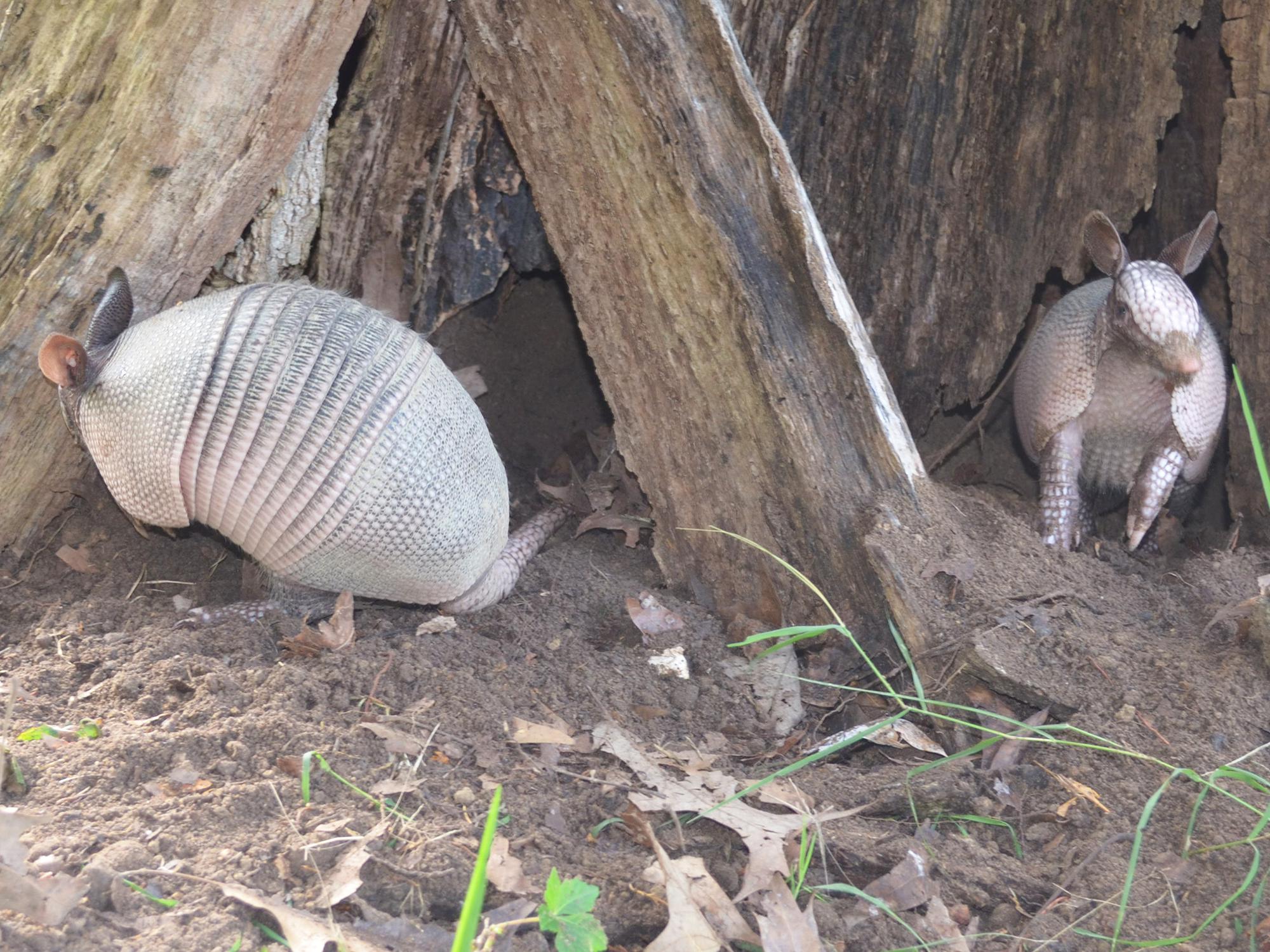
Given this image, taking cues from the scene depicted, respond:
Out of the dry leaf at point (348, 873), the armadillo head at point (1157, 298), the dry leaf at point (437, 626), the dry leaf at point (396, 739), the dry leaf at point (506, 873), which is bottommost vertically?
the dry leaf at point (437, 626)

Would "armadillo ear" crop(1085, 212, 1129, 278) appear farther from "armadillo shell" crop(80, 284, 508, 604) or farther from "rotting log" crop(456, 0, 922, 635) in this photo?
"armadillo shell" crop(80, 284, 508, 604)

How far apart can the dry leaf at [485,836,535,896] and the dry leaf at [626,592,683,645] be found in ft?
3.78

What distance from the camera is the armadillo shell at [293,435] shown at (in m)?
3.19

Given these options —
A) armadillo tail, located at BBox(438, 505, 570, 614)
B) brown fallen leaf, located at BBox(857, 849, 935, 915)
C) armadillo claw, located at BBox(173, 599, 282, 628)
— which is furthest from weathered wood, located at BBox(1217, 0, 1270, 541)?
armadillo claw, located at BBox(173, 599, 282, 628)

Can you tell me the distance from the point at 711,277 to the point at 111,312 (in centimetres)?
187

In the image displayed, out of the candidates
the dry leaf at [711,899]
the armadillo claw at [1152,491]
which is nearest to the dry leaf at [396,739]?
the dry leaf at [711,899]

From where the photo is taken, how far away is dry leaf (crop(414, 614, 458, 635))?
3293mm

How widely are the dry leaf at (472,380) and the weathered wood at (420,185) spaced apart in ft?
1.23

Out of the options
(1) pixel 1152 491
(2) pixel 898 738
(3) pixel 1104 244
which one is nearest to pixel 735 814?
(2) pixel 898 738

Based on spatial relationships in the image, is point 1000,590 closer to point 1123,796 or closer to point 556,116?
point 1123,796

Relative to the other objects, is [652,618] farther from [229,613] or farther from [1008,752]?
[229,613]

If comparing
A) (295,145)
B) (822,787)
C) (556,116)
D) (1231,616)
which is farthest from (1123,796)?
(295,145)

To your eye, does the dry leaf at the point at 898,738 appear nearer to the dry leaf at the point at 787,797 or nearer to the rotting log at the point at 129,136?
the dry leaf at the point at 787,797

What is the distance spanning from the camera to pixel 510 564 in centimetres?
372
